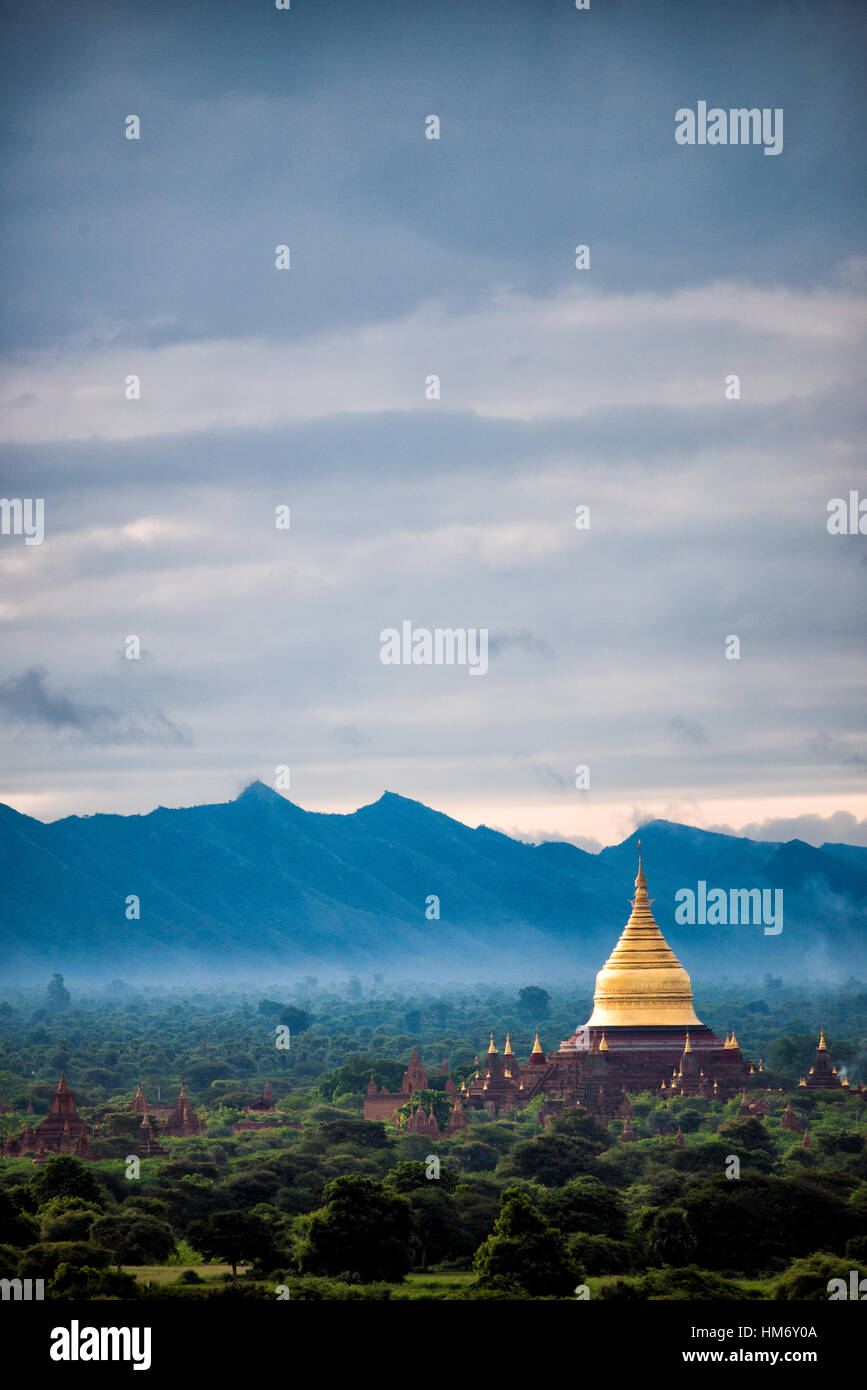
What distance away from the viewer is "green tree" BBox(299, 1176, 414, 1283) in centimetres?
5175

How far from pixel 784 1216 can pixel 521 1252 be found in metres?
8.39

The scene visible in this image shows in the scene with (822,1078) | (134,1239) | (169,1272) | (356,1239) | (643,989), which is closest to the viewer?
(169,1272)

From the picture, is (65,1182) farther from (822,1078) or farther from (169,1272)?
(822,1078)

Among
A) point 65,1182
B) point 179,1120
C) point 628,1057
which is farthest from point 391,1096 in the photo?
point 65,1182

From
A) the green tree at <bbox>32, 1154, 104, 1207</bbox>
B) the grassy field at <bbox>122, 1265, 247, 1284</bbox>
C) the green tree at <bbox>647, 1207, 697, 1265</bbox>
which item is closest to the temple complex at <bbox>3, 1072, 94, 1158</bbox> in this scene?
the green tree at <bbox>32, 1154, 104, 1207</bbox>

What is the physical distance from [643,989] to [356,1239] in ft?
157

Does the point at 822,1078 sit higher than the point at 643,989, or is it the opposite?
the point at 643,989

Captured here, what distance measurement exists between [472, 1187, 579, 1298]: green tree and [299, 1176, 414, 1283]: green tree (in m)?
1.84

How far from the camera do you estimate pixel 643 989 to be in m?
98.8

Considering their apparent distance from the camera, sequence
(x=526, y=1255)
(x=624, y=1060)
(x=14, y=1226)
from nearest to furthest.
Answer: (x=526, y=1255), (x=14, y=1226), (x=624, y=1060)

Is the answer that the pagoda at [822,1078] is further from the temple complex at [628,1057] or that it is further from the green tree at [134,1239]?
the green tree at [134,1239]

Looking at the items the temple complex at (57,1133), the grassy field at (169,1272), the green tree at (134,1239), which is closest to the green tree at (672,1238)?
the grassy field at (169,1272)

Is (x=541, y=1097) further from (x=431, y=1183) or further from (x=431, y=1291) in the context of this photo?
(x=431, y=1291)

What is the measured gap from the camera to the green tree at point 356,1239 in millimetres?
51750
